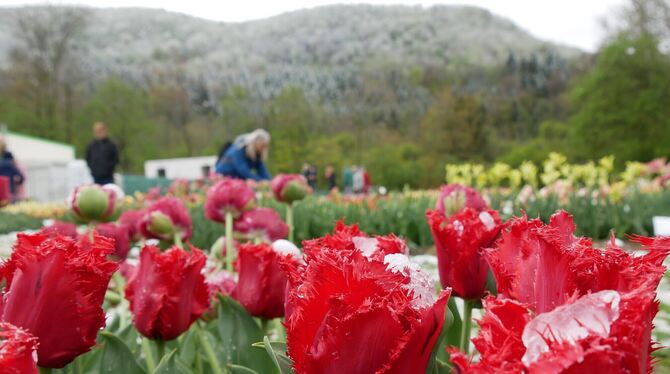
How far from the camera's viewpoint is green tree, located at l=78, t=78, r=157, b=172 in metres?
31.0

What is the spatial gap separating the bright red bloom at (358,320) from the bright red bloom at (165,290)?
410 millimetres

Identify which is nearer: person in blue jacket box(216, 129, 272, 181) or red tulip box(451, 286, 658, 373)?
red tulip box(451, 286, 658, 373)

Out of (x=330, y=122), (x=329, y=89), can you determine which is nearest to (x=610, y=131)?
(x=330, y=122)

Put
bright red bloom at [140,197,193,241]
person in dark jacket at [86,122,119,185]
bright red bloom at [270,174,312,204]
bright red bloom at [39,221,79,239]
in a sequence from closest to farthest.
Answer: bright red bloom at [39,221,79,239] → bright red bloom at [140,197,193,241] → bright red bloom at [270,174,312,204] → person in dark jacket at [86,122,119,185]

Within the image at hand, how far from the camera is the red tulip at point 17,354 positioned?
0.34 meters

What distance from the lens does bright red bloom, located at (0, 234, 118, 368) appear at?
490 millimetres

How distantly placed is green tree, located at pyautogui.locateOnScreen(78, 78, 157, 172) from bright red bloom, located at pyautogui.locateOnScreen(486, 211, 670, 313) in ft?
106

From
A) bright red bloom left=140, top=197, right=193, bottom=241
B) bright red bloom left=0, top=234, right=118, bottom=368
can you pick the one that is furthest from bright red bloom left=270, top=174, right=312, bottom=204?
bright red bloom left=0, top=234, right=118, bottom=368

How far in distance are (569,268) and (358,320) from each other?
4.8 inches

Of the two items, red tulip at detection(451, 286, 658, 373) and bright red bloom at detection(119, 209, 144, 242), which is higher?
red tulip at detection(451, 286, 658, 373)

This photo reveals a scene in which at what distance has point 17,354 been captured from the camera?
345 mm

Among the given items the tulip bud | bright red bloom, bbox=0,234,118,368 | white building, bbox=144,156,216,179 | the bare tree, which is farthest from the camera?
white building, bbox=144,156,216,179

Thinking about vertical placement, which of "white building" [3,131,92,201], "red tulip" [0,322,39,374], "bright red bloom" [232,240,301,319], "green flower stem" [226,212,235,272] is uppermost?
"red tulip" [0,322,39,374]

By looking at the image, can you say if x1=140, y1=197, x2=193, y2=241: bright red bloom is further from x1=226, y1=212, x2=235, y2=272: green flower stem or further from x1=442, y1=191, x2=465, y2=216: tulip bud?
x1=442, y1=191, x2=465, y2=216: tulip bud
